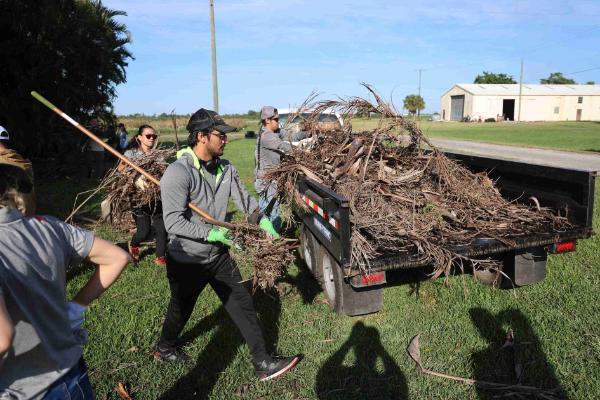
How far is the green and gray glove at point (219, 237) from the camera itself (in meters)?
3.04

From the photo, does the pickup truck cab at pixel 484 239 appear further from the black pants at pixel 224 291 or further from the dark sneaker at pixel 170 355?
the dark sneaker at pixel 170 355

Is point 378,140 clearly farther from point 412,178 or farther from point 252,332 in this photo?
point 252,332

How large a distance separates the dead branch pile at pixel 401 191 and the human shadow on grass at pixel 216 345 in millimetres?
1144

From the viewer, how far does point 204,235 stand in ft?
9.94

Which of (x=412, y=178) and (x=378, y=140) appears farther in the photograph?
(x=378, y=140)

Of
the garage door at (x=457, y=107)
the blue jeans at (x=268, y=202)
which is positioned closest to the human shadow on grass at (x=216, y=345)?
the blue jeans at (x=268, y=202)

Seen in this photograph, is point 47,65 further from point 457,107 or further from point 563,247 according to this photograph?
point 457,107

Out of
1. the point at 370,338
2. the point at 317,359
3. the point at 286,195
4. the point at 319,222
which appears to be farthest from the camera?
the point at 286,195

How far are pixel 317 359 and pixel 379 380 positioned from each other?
53 centimetres

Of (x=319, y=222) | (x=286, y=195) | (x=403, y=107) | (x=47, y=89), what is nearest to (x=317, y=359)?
(x=319, y=222)

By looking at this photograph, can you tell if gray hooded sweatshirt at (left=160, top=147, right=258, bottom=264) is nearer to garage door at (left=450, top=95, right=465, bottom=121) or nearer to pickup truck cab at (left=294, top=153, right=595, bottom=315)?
pickup truck cab at (left=294, top=153, right=595, bottom=315)

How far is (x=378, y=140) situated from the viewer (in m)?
5.08

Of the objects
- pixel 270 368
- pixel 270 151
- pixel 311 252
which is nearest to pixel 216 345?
pixel 270 368

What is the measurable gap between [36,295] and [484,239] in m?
3.33
